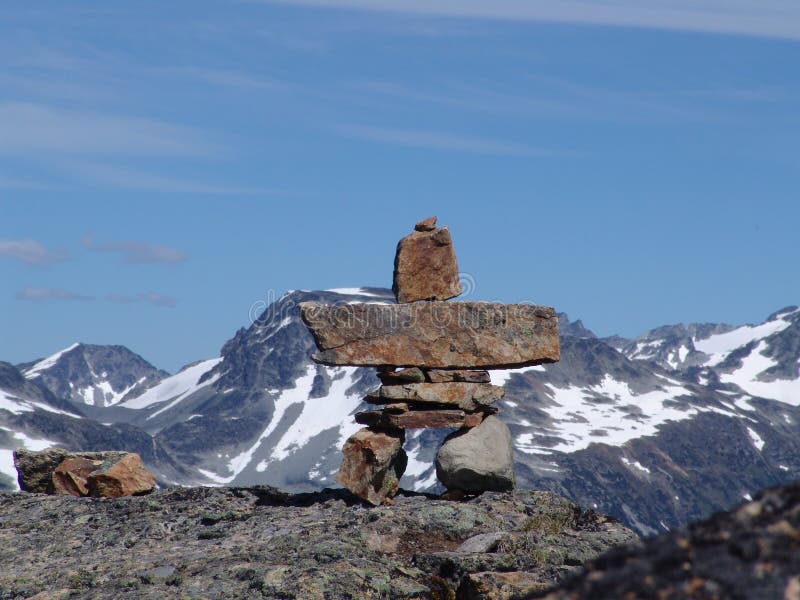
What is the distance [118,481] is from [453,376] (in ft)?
28.1

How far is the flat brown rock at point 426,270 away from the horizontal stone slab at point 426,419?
2.75 metres

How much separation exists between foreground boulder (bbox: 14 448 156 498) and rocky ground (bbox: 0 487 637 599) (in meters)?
0.62

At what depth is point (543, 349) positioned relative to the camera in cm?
2586

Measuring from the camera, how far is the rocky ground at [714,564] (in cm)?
Result: 681

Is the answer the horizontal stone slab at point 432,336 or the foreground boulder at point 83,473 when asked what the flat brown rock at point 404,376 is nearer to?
the horizontal stone slab at point 432,336

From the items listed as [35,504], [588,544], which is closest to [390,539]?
[588,544]

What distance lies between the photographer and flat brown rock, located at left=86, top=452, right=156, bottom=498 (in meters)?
26.5

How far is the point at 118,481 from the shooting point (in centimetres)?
2647

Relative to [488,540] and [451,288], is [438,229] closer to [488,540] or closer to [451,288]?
[451,288]

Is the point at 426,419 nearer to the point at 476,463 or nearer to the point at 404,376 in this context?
the point at 404,376


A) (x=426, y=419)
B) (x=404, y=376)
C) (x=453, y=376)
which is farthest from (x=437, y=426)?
(x=404, y=376)

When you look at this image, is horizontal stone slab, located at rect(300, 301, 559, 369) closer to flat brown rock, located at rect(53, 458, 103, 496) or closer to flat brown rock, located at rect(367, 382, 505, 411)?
flat brown rock, located at rect(367, 382, 505, 411)

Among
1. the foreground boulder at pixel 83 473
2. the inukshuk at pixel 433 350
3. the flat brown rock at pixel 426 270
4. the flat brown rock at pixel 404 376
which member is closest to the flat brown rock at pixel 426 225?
the flat brown rock at pixel 426 270

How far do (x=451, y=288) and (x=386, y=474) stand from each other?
4685 millimetres
